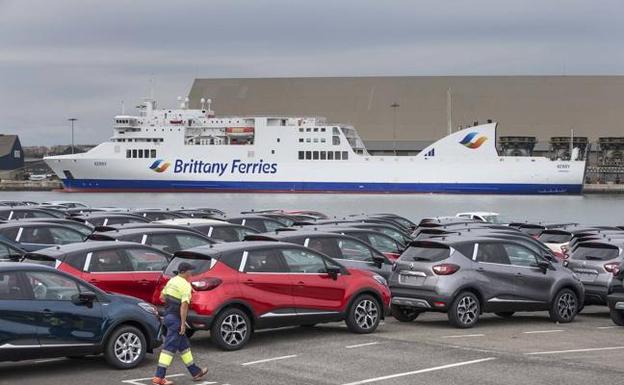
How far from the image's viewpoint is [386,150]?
10956cm

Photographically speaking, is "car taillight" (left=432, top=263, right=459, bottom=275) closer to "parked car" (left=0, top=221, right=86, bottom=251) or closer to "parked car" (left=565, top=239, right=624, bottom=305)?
"parked car" (left=565, top=239, right=624, bottom=305)

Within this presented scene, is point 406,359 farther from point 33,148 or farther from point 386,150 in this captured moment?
point 33,148

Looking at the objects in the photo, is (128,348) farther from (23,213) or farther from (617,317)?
(23,213)

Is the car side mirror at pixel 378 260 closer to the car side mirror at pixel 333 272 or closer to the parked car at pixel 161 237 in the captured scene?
the car side mirror at pixel 333 272

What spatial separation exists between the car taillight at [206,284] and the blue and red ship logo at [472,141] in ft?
263

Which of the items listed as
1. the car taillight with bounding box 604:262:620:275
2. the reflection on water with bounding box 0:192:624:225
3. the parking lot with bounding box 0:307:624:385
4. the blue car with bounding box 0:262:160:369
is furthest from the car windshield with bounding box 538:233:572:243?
the reflection on water with bounding box 0:192:624:225

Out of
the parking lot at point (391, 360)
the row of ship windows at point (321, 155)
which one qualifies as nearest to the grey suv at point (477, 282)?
the parking lot at point (391, 360)

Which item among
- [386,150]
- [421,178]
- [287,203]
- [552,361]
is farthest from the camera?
[386,150]

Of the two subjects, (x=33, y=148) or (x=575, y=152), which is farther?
(x=33, y=148)

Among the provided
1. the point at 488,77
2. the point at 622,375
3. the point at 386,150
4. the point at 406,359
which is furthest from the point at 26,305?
the point at 488,77

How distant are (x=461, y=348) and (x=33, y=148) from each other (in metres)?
196

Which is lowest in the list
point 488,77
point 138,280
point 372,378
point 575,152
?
point 372,378

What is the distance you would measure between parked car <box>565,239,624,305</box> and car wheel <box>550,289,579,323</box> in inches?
50.4

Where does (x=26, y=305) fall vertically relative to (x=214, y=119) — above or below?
below
